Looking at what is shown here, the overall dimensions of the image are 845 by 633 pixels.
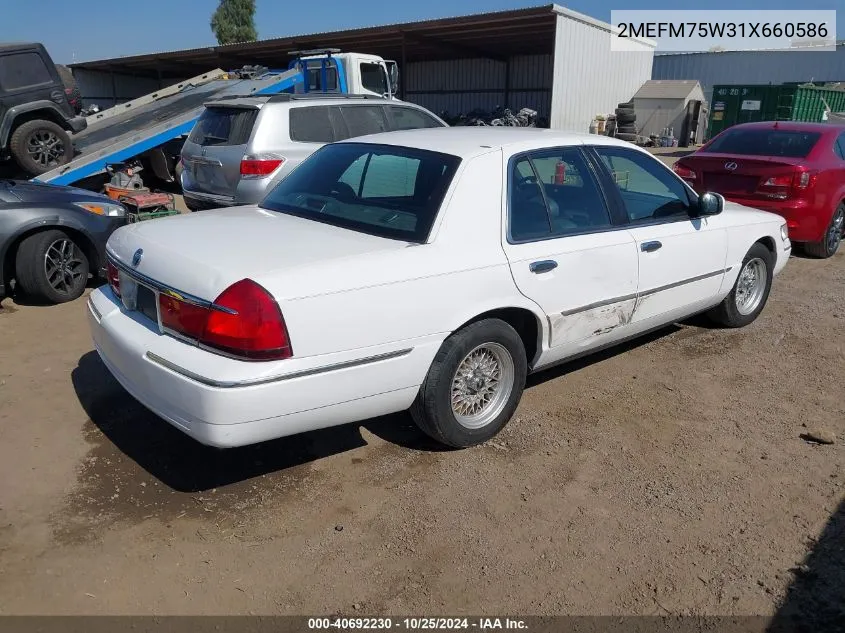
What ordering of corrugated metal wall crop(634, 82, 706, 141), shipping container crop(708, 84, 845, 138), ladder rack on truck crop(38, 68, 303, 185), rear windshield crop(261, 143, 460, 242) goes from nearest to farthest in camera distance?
rear windshield crop(261, 143, 460, 242), ladder rack on truck crop(38, 68, 303, 185), shipping container crop(708, 84, 845, 138), corrugated metal wall crop(634, 82, 706, 141)

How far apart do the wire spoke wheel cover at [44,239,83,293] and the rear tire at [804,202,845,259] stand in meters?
7.93

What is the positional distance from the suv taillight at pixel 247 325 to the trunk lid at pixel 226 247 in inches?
2.2

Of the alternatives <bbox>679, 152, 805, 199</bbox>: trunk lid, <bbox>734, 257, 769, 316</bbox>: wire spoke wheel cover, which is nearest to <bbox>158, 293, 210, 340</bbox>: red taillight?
<bbox>734, 257, 769, 316</bbox>: wire spoke wheel cover

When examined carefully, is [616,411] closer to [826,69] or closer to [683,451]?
[683,451]

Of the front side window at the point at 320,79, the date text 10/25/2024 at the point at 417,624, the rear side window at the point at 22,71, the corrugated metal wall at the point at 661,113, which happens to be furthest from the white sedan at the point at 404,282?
the corrugated metal wall at the point at 661,113

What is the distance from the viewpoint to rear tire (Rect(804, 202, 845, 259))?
823 centimetres

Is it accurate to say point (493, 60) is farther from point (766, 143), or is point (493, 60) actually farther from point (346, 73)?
point (766, 143)

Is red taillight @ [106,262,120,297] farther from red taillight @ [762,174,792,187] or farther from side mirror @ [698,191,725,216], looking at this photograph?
red taillight @ [762,174,792,187]

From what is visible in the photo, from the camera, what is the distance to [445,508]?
130 inches

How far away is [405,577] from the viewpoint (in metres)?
2.85

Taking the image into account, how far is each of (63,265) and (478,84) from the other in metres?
25.1

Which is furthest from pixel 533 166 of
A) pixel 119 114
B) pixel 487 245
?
pixel 119 114

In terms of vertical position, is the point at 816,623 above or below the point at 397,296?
below

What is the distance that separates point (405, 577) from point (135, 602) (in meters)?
1.04
